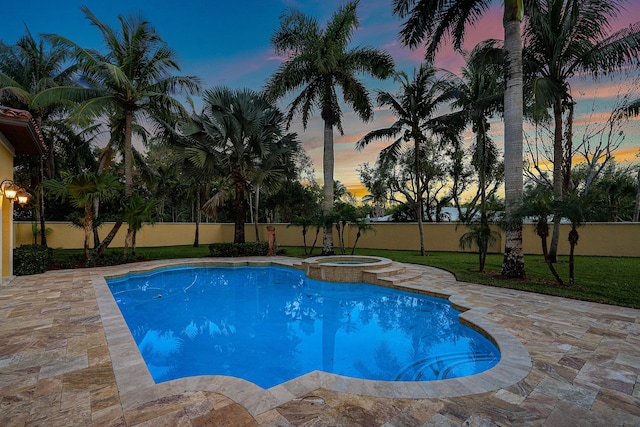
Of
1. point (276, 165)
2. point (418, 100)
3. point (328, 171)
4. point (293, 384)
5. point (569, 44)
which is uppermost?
point (418, 100)

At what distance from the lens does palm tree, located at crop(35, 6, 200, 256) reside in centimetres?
1021

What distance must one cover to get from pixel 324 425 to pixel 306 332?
3.44m

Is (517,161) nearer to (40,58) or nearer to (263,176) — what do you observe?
(263,176)

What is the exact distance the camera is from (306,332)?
566cm

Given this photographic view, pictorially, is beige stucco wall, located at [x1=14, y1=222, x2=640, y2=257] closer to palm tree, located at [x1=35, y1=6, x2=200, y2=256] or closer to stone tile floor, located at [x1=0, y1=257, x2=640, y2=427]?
palm tree, located at [x1=35, y1=6, x2=200, y2=256]

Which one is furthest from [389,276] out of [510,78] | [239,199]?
[239,199]

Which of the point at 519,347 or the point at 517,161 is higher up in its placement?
the point at 517,161

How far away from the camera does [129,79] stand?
11.1 meters

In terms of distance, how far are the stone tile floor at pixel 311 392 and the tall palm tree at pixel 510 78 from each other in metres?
3.61

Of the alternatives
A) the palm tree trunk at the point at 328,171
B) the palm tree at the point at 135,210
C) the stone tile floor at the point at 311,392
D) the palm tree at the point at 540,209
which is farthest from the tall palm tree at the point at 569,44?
the palm tree at the point at 135,210

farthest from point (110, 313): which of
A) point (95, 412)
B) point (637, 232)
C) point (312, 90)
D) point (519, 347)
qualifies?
point (637, 232)

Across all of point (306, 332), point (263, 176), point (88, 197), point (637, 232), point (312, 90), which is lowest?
point (306, 332)

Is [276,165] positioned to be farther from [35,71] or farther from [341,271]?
[35,71]

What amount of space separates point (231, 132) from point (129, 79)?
401cm
